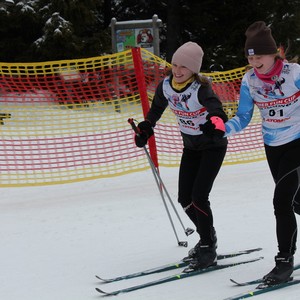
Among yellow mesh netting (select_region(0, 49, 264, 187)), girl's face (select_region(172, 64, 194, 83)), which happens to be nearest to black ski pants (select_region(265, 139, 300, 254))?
girl's face (select_region(172, 64, 194, 83))

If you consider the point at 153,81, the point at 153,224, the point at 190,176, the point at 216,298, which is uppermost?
the point at 153,81

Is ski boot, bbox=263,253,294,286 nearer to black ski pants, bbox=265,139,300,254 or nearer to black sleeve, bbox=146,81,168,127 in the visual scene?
black ski pants, bbox=265,139,300,254

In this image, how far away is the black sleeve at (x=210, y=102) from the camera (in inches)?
167

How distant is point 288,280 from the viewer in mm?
3934

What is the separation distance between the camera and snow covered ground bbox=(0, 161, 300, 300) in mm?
4152

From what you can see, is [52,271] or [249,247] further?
[249,247]

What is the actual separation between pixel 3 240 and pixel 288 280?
2743 millimetres

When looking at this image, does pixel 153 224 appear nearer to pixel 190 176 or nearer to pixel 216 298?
pixel 190 176

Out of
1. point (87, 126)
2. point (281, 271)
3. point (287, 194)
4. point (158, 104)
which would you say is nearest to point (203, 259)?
point (281, 271)

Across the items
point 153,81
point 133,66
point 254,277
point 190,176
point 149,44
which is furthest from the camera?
point 149,44

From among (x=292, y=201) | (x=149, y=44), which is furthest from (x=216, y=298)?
(x=149, y=44)

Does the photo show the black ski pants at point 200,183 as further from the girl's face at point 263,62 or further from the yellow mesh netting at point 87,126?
the yellow mesh netting at point 87,126

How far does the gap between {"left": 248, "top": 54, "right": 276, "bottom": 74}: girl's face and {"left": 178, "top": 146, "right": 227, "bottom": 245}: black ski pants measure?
29.6 inches

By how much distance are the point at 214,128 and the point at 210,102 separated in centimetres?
39
